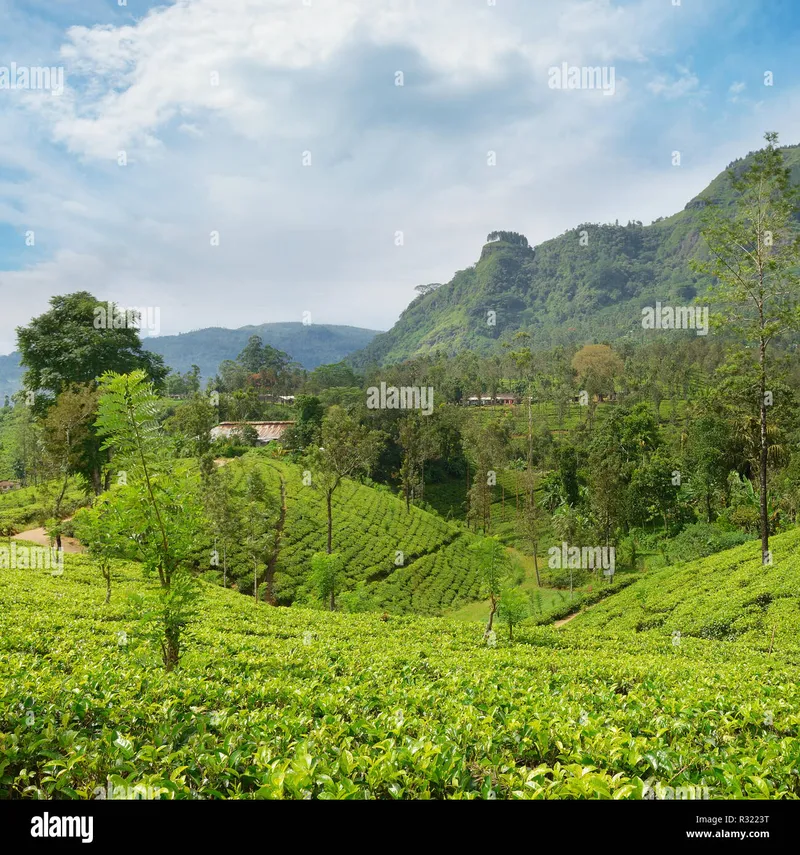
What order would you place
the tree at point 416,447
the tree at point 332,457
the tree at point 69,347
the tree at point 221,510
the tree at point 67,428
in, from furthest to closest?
the tree at point 416,447 → the tree at point 69,347 → the tree at point 332,457 → the tree at point 221,510 → the tree at point 67,428

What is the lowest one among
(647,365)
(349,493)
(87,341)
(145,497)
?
(349,493)

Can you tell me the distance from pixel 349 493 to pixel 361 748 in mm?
46609

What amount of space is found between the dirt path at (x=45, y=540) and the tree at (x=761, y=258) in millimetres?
31807

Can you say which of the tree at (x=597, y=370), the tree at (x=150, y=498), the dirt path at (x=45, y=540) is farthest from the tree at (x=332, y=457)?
the tree at (x=597, y=370)

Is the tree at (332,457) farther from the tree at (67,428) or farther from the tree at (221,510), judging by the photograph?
the tree at (67,428)

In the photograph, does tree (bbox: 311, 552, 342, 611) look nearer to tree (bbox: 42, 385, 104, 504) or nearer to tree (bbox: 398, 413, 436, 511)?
tree (bbox: 42, 385, 104, 504)

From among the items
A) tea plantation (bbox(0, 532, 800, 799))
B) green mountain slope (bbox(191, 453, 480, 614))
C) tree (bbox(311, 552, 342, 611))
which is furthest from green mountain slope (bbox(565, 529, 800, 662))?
green mountain slope (bbox(191, 453, 480, 614))

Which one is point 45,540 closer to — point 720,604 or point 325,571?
point 325,571

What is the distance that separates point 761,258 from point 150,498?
2098 cm

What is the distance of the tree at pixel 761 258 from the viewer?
18109mm
